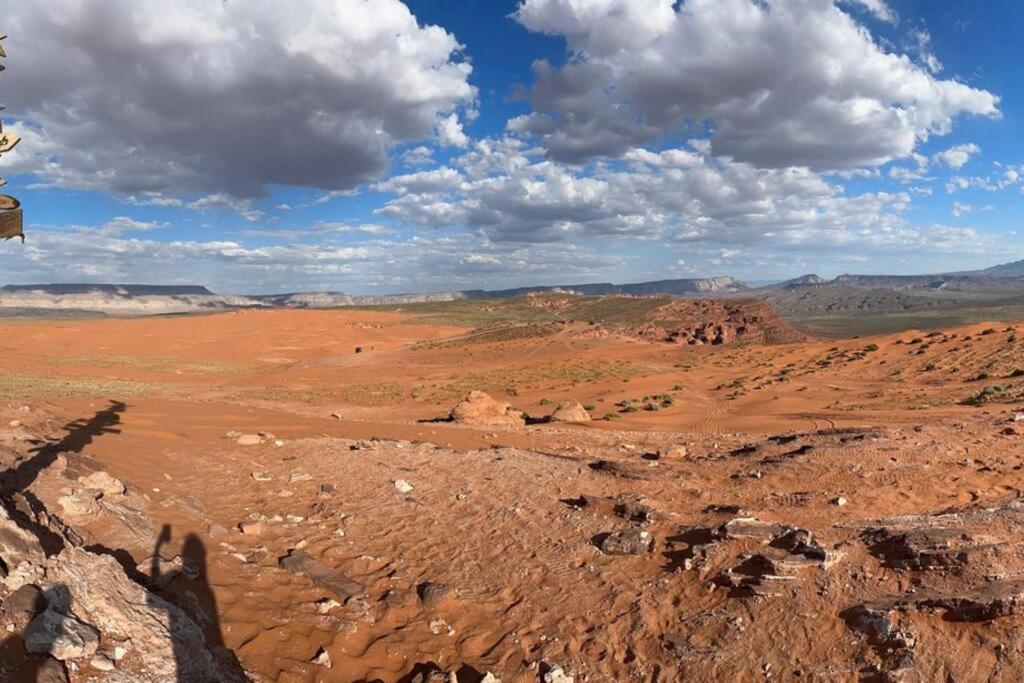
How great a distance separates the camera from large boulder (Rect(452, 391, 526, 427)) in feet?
62.5

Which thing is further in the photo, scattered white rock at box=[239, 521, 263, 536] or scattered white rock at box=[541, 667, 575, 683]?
scattered white rock at box=[239, 521, 263, 536]

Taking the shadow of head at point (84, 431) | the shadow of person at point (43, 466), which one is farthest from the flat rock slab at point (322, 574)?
the shadow of head at point (84, 431)

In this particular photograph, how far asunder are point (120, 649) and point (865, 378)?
27060mm

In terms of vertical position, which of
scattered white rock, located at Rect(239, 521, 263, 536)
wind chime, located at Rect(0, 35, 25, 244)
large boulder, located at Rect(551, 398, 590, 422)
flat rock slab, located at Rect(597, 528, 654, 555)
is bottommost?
large boulder, located at Rect(551, 398, 590, 422)

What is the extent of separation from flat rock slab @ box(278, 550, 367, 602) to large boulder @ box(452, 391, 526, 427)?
11.6m

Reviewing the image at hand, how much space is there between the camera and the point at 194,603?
5652 mm

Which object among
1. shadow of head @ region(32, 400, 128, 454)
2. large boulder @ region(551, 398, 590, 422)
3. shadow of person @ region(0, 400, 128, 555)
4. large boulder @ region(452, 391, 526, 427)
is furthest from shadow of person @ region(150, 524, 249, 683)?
large boulder @ region(551, 398, 590, 422)

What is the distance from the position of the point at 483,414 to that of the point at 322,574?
1287 cm

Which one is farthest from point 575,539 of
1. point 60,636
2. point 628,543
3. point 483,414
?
point 483,414

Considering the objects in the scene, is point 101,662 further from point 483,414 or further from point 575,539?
point 483,414

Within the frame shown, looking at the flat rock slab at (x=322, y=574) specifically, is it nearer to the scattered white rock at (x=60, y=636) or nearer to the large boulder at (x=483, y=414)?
the scattered white rock at (x=60, y=636)

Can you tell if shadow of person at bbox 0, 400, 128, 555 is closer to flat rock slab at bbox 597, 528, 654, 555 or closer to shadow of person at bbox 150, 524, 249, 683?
shadow of person at bbox 150, 524, 249, 683

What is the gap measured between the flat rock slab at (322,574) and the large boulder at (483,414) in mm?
11592

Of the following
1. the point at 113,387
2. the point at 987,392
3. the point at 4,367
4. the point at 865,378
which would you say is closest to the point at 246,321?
the point at 4,367
